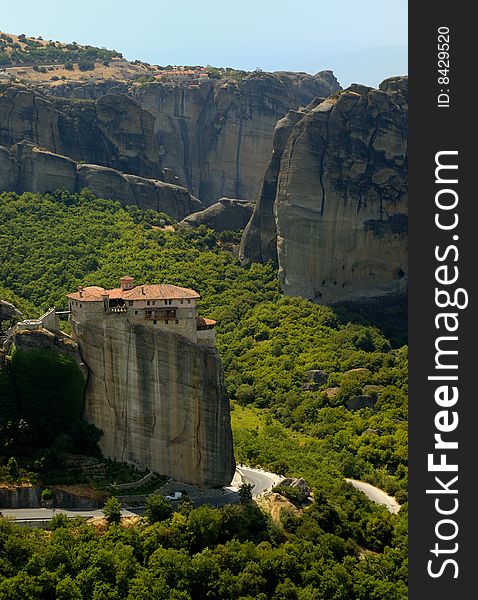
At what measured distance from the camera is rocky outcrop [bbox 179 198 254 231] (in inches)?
4909

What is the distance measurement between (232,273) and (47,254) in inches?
825

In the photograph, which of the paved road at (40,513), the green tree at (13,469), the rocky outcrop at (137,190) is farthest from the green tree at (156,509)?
the rocky outcrop at (137,190)

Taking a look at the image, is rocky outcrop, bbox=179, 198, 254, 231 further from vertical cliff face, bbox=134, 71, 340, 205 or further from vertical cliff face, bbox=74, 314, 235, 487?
vertical cliff face, bbox=74, 314, 235, 487

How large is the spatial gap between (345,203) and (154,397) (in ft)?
179

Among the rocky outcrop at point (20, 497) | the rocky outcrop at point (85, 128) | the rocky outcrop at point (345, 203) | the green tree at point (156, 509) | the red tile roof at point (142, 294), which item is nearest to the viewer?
the rocky outcrop at point (20, 497)

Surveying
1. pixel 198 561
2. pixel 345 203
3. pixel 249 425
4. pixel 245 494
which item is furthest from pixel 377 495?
pixel 345 203

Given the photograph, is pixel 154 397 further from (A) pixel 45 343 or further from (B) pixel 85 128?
(B) pixel 85 128

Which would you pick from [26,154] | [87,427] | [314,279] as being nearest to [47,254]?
[26,154]

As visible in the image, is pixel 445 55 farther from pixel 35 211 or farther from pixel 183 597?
pixel 35 211

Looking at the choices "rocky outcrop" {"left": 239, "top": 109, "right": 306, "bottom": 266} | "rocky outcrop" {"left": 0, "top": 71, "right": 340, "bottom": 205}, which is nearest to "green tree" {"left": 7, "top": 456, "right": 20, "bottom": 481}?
"rocky outcrop" {"left": 239, "top": 109, "right": 306, "bottom": 266}

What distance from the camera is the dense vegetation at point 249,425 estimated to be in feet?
159

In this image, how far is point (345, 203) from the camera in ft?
347

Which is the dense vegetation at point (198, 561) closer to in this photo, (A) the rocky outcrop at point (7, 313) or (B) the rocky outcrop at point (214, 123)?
(A) the rocky outcrop at point (7, 313)

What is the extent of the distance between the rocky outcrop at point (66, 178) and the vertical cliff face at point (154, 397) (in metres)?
64.2
